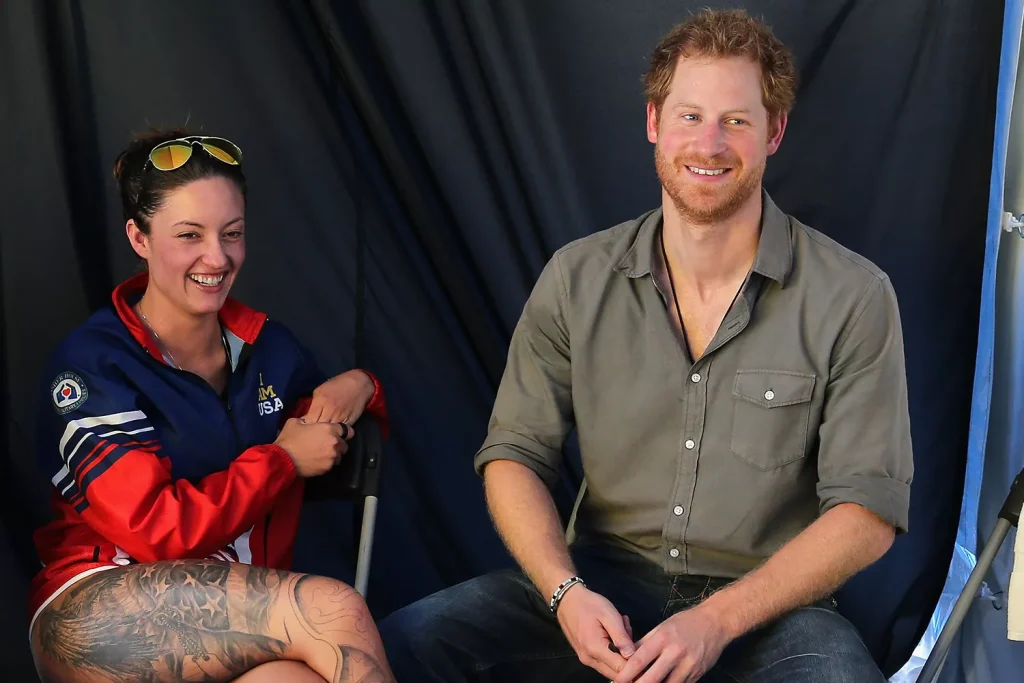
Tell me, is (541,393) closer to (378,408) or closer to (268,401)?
(378,408)

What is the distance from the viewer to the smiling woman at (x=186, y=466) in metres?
1.76

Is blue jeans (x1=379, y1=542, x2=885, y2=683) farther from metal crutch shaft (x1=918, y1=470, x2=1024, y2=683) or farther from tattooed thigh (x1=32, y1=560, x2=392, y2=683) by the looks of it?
metal crutch shaft (x1=918, y1=470, x2=1024, y2=683)

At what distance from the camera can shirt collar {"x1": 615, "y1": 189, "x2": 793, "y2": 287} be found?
76.1 inches

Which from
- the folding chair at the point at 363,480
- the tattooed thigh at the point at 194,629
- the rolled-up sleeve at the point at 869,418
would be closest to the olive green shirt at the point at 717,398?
the rolled-up sleeve at the point at 869,418

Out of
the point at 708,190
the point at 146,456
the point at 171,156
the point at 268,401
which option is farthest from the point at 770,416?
the point at 171,156

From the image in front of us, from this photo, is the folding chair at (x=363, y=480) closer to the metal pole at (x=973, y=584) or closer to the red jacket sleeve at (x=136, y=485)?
the red jacket sleeve at (x=136, y=485)

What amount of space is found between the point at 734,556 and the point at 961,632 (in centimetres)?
84

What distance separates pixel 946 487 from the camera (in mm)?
2570

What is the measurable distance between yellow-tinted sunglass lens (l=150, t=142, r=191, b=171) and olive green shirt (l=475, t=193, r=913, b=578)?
2.31 feet

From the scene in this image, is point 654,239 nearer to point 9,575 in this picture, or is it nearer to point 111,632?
point 111,632

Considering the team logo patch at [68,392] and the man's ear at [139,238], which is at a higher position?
the man's ear at [139,238]

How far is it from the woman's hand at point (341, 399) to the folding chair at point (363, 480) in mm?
41

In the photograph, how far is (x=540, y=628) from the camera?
198 centimetres

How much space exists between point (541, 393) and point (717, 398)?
0.34 meters
